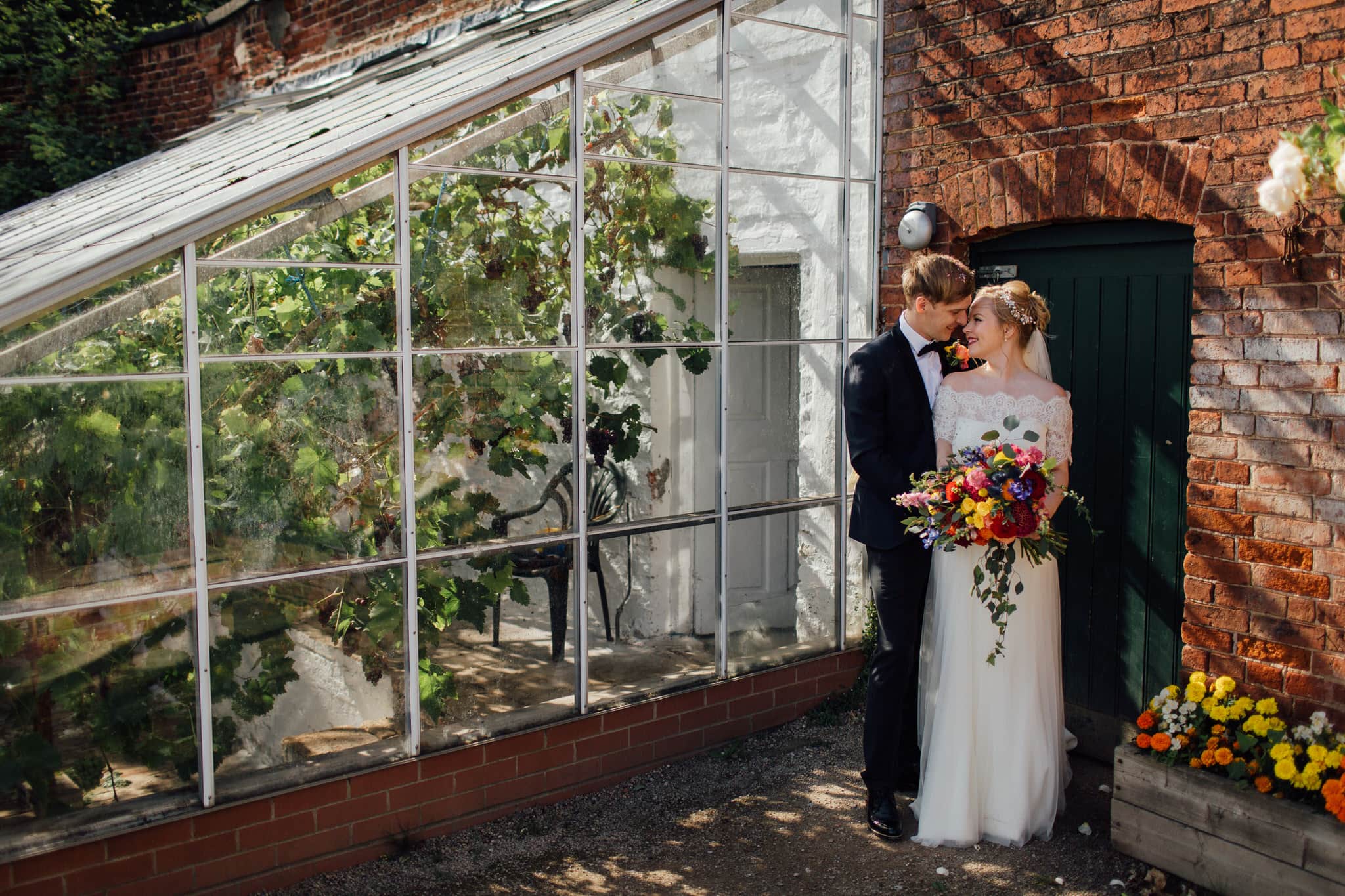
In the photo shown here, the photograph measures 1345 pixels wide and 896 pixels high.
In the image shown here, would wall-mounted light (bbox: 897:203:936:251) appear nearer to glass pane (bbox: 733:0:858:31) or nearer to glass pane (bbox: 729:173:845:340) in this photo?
glass pane (bbox: 729:173:845:340)

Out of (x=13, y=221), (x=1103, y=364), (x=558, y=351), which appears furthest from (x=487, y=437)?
(x=13, y=221)

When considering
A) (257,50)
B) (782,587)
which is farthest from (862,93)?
(257,50)

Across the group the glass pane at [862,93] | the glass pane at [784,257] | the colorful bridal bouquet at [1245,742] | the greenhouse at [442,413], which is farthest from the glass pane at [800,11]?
the colorful bridal bouquet at [1245,742]

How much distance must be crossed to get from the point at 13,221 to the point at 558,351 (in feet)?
13.2

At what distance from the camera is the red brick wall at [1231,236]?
153 inches

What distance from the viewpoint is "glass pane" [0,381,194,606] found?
349cm

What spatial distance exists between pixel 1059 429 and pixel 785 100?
6.85ft

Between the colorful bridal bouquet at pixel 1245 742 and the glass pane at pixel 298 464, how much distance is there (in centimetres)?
291

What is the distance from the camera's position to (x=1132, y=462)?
4762 millimetres

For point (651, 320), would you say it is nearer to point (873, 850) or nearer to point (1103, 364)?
point (1103, 364)

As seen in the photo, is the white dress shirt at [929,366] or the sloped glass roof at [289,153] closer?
the sloped glass roof at [289,153]

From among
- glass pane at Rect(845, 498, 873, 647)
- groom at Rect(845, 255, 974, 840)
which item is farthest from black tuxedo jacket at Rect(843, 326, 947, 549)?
glass pane at Rect(845, 498, 873, 647)

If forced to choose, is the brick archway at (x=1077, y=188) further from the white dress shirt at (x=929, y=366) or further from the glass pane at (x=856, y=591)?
the glass pane at (x=856, y=591)

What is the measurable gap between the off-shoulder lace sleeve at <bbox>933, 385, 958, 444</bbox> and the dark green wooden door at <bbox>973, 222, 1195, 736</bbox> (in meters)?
0.88
